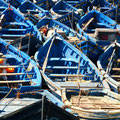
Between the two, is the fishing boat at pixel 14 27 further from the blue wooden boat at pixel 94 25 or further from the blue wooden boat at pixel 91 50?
the blue wooden boat at pixel 94 25

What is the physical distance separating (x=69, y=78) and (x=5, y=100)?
163 inches

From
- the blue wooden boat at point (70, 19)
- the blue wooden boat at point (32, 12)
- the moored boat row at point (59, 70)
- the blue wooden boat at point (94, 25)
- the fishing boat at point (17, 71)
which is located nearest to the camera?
the moored boat row at point (59, 70)

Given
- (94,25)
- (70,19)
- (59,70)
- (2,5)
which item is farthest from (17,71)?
(2,5)

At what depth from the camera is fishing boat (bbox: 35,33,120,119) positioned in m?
8.08

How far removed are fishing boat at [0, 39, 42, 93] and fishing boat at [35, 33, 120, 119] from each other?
0.56m

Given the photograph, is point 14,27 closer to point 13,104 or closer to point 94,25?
point 94,25

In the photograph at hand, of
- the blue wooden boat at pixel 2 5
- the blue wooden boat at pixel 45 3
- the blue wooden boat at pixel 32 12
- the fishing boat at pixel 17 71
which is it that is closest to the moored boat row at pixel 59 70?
the fishing boat at pixel 17 71

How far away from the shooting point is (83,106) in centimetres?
842

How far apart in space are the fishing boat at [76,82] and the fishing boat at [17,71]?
56 centimetres

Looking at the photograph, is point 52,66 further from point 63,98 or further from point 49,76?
point 63,98

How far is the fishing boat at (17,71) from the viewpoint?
9875 millimetres

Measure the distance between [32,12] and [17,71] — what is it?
10915 millimetres

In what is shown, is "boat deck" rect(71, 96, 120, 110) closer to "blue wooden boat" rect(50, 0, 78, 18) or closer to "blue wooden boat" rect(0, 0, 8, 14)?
"blue wooden boat" rect(0, 0, 8, 14)

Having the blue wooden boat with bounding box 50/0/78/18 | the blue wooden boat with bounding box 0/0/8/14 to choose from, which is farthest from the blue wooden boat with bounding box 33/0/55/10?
the blue wooden boat with bounding box 0/0/8/14
